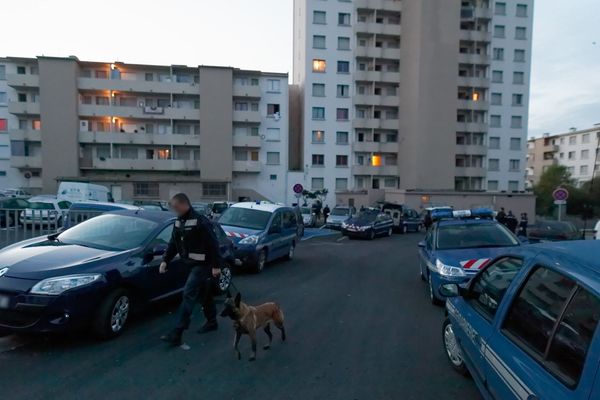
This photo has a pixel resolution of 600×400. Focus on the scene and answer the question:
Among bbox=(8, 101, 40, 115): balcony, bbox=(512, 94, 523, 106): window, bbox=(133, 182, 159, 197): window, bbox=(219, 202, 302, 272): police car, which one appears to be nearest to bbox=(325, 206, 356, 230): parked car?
bbox=(219, 202, 302, 272): police car

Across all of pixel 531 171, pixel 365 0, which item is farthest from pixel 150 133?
pixel 531 171

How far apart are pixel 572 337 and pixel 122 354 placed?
172 inches

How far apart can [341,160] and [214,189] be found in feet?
54.3

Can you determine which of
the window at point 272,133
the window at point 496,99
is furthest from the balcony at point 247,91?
the window at point 496,99

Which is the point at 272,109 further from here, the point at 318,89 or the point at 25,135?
the point at 25,135

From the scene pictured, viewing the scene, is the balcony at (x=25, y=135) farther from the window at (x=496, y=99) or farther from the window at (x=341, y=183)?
the window at (x=496, y=99)

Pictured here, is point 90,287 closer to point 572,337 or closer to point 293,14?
point 572,337

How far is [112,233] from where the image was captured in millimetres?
5367

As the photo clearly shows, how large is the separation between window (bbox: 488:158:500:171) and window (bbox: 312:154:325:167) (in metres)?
23.2

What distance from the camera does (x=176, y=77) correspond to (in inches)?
1658

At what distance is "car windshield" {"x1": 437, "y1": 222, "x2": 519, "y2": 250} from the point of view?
6.97 meters

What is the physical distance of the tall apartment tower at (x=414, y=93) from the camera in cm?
4469

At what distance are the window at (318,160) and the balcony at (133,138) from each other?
1561cm

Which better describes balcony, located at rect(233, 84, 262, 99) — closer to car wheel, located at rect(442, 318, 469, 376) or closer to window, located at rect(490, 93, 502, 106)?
window, located at rect(490, 93, 502, 106)
